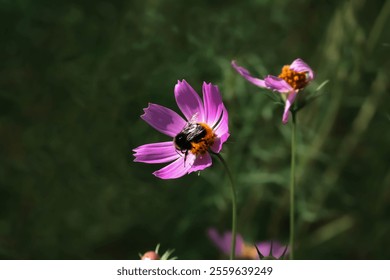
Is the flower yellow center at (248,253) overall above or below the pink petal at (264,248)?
below

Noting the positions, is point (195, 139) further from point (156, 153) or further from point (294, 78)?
point (294, 78)

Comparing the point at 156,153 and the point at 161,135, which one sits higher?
the point at 161,135

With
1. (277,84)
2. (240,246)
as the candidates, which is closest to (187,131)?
(277,84)

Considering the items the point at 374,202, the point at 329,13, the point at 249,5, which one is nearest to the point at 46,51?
the point at 249,5

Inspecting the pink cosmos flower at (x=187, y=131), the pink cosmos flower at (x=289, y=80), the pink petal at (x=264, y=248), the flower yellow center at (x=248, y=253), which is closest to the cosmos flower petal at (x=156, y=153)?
the pink cosmos flower at (x=187, y=131)

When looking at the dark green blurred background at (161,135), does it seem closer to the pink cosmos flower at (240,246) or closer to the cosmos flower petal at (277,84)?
the pink cosmos flower at (240,246)

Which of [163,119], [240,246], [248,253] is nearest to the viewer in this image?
[163,119]
